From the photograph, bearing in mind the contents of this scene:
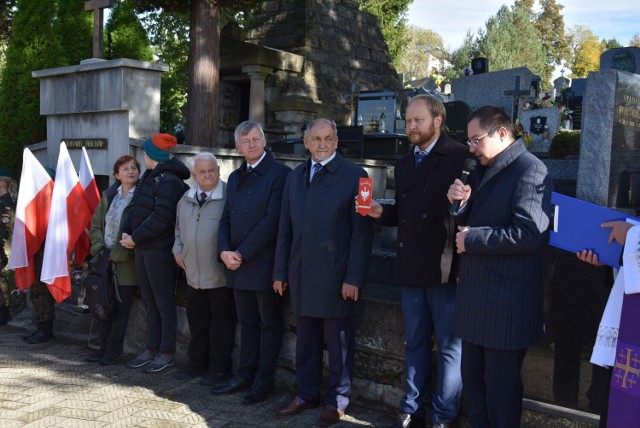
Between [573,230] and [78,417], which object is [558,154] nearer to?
[573,230]

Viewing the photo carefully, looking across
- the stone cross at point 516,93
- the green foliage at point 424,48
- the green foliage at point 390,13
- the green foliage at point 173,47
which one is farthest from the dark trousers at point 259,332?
the green foliage at point 424,48

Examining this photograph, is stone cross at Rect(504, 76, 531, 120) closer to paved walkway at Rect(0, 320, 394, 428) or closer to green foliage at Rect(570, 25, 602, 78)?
paved walkway at Rect(0, 320, 394, 428)

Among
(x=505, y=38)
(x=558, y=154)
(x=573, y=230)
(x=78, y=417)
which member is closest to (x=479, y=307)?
(x=573, y=230)

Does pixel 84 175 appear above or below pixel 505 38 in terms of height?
below

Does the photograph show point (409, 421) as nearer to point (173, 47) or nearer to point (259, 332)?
point (259, 332)

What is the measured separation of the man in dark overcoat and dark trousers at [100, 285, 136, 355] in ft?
8.91

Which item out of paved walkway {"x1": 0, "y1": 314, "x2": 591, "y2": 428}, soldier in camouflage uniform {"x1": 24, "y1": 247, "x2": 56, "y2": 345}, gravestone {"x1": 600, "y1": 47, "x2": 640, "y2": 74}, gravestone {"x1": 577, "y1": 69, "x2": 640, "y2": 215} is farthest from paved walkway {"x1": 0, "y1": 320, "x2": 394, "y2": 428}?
gravestone {"x1": 600, "y1": 47, "x2": 640, "y2": 74}

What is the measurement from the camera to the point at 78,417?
416 centimetres

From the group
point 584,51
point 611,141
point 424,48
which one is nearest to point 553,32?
point 584,51

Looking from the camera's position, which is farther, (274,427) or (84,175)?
(84,175)

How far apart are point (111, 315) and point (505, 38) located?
4572 cm

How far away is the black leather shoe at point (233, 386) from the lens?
460 centimetres

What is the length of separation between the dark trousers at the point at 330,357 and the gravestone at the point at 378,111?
24.5ft

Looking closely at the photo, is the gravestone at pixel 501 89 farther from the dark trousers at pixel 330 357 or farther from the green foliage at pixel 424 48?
the green foliage at pixel 424 48
